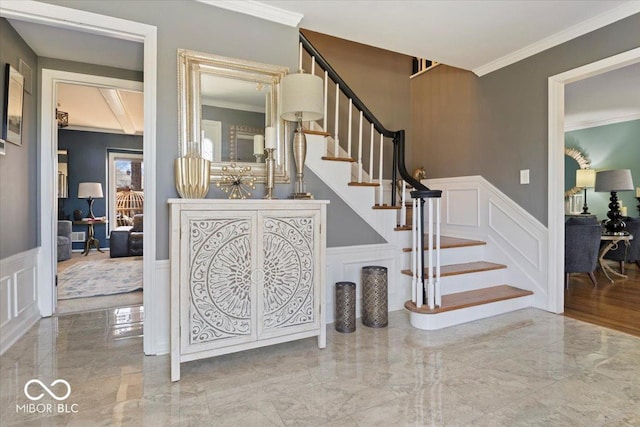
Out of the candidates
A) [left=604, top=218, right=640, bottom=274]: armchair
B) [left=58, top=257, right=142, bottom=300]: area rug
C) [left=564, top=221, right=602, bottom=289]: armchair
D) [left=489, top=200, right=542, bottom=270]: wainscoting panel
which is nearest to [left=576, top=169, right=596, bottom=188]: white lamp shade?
[left=604, top=218, right=640, bottom=274]: armchair

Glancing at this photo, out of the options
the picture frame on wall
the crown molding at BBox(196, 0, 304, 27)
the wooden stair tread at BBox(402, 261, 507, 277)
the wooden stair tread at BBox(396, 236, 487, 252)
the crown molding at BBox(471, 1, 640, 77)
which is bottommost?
the wooden stair tread at BBox(402, 261, 507, 277)

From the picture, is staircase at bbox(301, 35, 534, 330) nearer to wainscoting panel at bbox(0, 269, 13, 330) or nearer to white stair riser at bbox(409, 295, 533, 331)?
white stair riser at bbox(409, 295, 533, 331)

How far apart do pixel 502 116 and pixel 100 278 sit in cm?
531

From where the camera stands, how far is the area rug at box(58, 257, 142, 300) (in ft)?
13.0

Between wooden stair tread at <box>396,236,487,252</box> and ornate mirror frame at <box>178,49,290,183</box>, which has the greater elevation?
ornate mirror frame at <box>178,49,290,183</box>

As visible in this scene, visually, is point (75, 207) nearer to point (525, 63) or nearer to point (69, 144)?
point (69, 144)

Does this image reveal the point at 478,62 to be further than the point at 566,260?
No

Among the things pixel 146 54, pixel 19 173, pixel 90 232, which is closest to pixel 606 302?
pixel 146 54

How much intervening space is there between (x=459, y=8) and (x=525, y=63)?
4.13 feet

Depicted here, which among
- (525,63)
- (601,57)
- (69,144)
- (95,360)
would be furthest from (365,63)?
(69,144)

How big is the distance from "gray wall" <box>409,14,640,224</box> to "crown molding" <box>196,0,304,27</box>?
2.26m

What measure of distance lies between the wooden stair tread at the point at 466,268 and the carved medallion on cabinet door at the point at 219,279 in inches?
64.6

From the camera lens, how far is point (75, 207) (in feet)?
24.8

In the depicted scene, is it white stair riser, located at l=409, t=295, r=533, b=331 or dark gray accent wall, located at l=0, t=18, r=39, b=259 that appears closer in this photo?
dark gray accent wall, located at l=0, t=18, r=39, b=259
